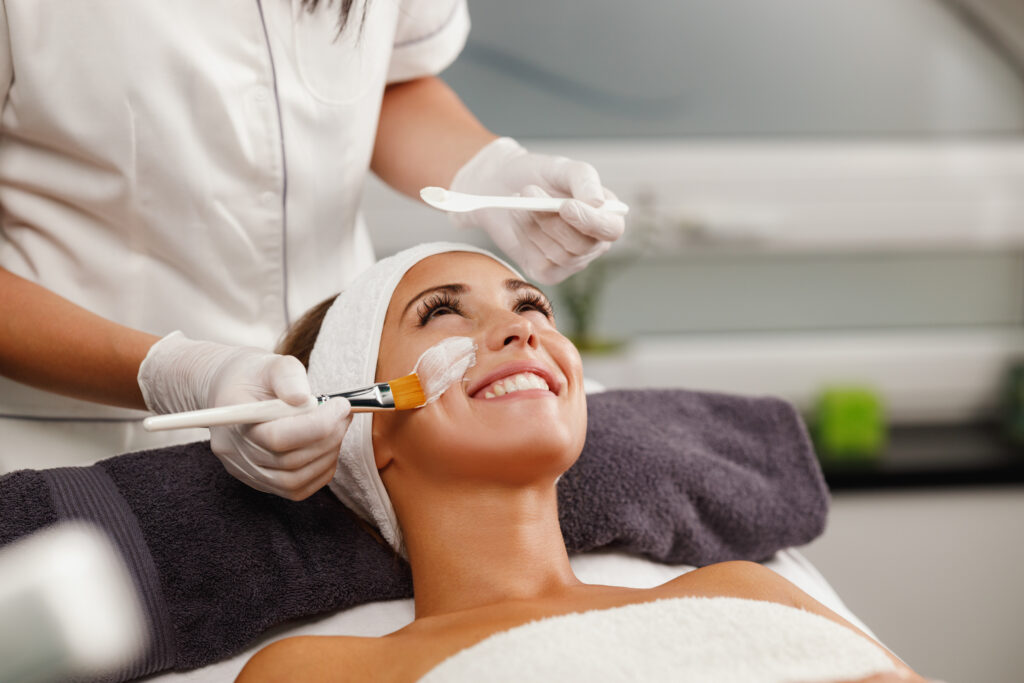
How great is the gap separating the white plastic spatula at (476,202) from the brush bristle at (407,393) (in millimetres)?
217

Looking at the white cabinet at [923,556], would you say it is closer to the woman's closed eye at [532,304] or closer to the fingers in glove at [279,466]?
the woman's closed eye at [532,304]

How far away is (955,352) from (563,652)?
7.09 feet

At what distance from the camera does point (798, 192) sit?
2584 millimetres

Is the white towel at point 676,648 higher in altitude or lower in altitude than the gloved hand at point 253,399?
lower

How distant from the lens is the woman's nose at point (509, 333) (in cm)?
113

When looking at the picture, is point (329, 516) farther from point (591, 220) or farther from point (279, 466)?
point (591, 220)

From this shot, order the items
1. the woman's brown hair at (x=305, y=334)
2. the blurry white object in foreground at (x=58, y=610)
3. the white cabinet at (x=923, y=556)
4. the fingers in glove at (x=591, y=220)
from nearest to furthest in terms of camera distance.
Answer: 1. the blurry white object in foreground at (x=58, y=610)
2. the fingers in glove at (x=591, y=220)
3. the woman's brown hair at (x=305, y=334)
4. the white cabinet at (x=923, y=556)

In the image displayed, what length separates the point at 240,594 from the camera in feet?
3.81

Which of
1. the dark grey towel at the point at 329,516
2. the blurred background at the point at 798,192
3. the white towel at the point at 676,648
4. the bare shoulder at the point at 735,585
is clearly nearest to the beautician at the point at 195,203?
the dark grey towel at the point at 329,516

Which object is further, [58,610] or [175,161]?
[175,161]

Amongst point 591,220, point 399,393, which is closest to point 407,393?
point 399,393

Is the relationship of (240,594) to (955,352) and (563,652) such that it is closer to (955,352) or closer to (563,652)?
(563,652)

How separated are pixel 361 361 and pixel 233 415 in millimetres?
295

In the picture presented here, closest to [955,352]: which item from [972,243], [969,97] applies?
[972,243]
